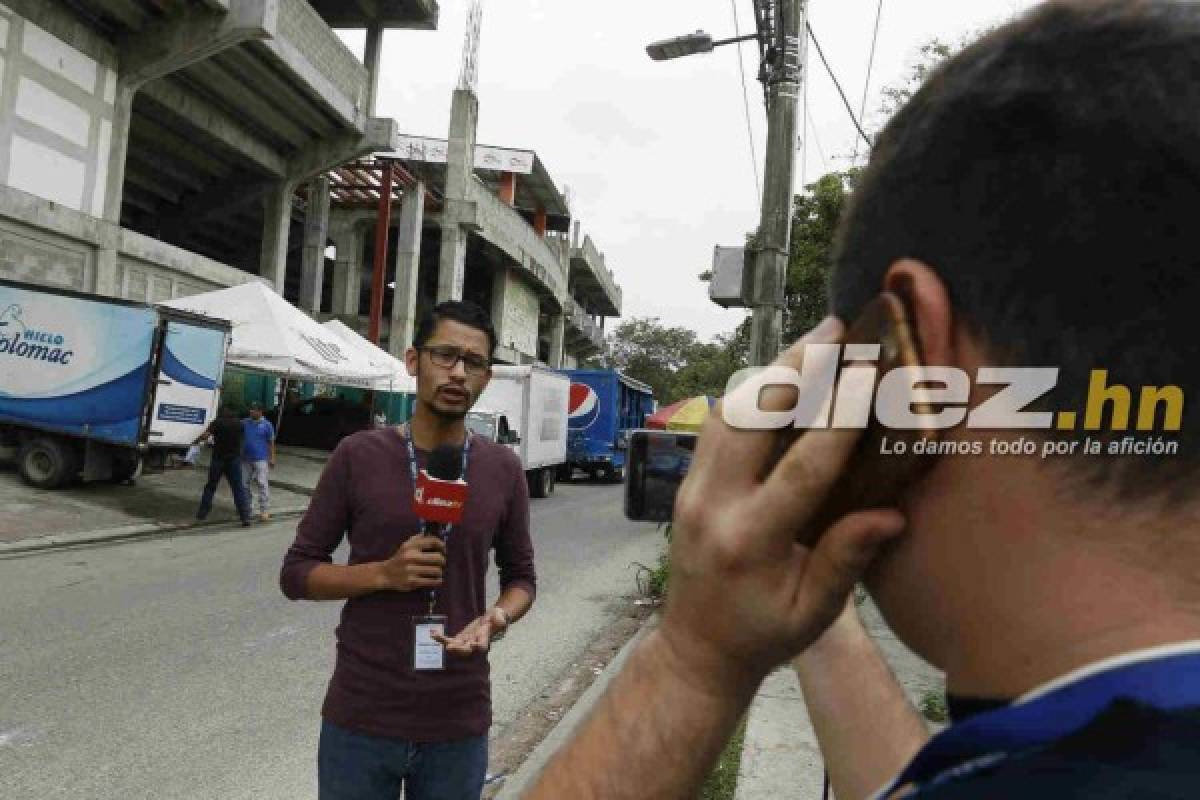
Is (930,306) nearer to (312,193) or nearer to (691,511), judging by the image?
(691,511)

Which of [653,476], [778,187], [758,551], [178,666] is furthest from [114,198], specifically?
[758,551]

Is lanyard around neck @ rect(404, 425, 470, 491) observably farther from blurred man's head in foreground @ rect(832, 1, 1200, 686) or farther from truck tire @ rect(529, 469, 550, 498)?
truck tire @ rect(529, 469, 550, 498)

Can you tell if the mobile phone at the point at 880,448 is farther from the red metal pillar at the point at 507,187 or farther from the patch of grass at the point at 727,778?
the red metal pillar at the point at 507,187

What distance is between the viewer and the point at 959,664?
25.3 inches

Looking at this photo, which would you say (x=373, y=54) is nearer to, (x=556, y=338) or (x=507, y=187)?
(x=507, y=187)

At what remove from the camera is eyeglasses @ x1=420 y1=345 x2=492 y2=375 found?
2871 millimetres

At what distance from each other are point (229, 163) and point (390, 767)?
79.1 feet

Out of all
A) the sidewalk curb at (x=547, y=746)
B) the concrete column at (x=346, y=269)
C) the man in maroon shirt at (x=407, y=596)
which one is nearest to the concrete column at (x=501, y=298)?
the concrete column at (x=346, y=269)

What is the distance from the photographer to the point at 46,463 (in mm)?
12203

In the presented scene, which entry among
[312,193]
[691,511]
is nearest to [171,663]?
[691,511]

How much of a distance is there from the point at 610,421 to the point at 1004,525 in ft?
75.5

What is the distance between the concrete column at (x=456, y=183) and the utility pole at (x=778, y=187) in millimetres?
22675

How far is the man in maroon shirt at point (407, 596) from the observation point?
2334 mm

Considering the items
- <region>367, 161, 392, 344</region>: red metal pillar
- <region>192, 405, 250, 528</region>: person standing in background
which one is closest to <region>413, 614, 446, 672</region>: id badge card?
<region>192, 405, 250, 528</region>: person standing in background
